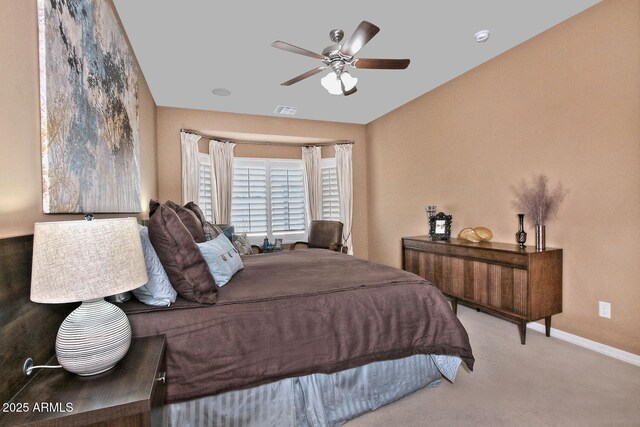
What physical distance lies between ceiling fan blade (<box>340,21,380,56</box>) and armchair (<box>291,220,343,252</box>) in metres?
2.92

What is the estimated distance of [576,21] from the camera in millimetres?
2625

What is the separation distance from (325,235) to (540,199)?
2927mm

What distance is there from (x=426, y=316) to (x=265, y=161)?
4120 millimetres

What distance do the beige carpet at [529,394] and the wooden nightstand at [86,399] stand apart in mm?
1246

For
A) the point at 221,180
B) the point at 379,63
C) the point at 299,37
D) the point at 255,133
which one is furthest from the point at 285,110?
the point at 379,63

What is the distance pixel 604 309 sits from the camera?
2492 mm

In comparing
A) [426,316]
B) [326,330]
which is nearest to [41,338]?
[326,330]

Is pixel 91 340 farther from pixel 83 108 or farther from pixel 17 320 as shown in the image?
pixel 83 108

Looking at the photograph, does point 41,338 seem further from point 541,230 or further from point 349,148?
point 349,148

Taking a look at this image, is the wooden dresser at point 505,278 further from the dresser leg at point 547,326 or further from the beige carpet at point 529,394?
the beige carpet at point 529,394

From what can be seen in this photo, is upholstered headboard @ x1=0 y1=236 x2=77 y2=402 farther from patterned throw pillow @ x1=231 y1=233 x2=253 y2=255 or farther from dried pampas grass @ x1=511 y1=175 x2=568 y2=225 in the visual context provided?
dried pampas grass @ x1=511 y1=175 x2=568 y2=225

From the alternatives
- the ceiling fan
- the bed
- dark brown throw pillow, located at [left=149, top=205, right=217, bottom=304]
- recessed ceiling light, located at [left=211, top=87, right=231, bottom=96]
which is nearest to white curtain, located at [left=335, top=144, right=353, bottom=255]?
recessed ceiling light, located at [left=211, top=87, right=231, bottom=96]

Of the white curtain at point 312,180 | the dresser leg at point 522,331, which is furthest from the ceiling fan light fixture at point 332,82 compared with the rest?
the white curtain at point 312,180

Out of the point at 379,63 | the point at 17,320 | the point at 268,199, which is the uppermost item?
the point at 379,63
